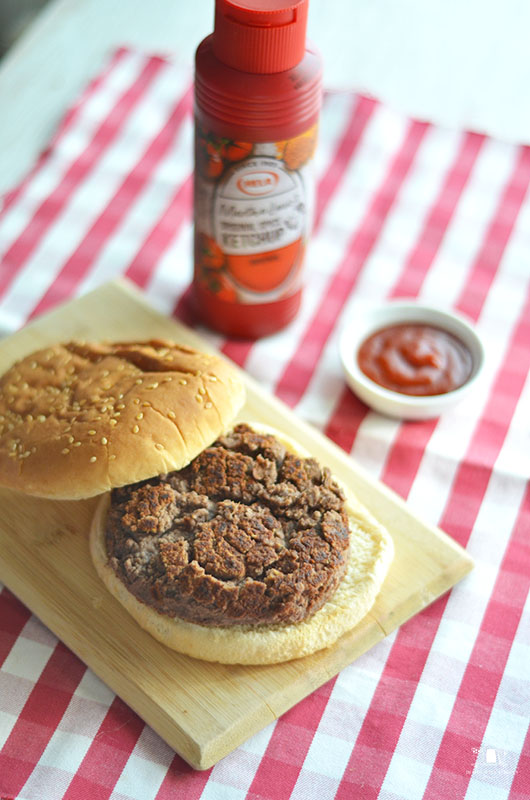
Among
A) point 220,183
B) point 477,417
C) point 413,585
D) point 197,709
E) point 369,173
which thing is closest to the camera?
point 197,709

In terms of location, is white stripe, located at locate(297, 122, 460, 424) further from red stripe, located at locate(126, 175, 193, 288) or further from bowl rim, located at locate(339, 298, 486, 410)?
red stripe, located at locate(126, 175, 193, 288)

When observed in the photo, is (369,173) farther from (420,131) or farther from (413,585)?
(413,585)

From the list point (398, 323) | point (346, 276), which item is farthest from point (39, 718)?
point (346, 276)

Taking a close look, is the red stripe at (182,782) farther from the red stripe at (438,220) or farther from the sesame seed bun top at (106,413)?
the red stripe at (438,220)

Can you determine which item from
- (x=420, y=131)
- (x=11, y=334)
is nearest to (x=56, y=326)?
(x=11, y=334)

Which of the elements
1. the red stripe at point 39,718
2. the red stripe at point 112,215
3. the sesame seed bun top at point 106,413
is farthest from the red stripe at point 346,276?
the red stripe at point 39,718

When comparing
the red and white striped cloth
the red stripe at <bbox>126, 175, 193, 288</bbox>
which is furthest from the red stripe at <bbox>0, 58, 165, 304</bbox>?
the red stripe at <bbox>126, 175, 193, 288</bbox>

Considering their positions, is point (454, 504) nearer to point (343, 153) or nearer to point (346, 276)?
point (346, 276)
